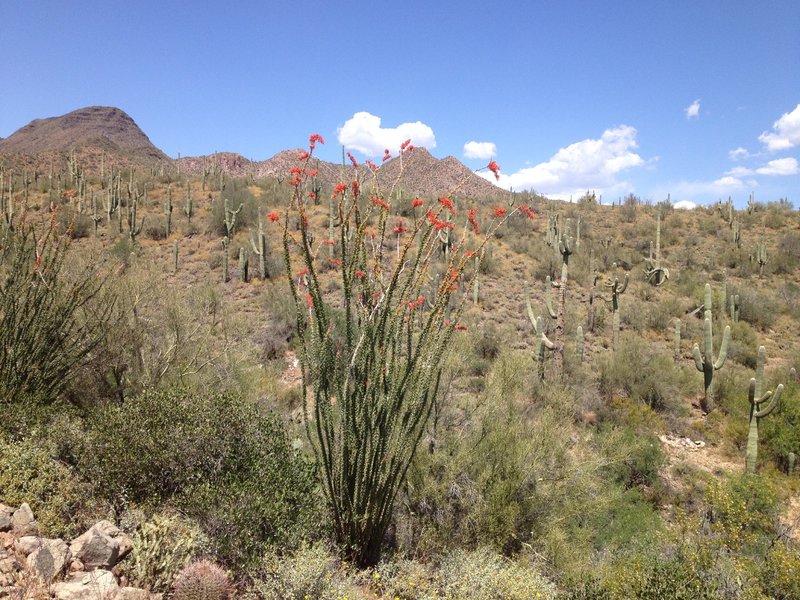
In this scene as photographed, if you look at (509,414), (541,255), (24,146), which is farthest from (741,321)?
(24,146)

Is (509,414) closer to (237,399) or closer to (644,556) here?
(644,556)

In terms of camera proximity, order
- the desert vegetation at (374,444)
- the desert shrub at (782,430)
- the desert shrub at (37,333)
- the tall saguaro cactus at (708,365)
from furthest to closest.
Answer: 1. the tall saguaro cactus at (708,365)
2. the desert shrub at (782,430)
3. the desert shrub at (37,333)
4. the desert vegetation at (374,444)

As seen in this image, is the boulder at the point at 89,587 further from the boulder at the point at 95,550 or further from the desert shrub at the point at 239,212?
the desert shrub at the point at 239,212

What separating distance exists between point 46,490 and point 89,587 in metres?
1.62

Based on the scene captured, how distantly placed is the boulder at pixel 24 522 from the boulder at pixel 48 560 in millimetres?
437

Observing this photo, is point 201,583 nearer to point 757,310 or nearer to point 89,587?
point 89,587

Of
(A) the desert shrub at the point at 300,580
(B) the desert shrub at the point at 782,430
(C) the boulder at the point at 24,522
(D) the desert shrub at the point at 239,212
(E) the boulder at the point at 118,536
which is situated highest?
(D) the desert shrub at the point at 239,212

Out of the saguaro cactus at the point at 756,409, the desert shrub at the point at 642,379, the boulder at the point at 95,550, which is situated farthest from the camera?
the desert shrub at the point at 642,379

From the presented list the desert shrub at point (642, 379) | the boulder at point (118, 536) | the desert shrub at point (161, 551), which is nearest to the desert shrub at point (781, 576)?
the desert shrub at point (161, 551)

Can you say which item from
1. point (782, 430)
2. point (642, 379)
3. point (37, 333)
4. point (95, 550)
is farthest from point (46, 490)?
point (782, 430)

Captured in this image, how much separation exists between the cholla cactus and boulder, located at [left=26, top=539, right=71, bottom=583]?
864 millimetres

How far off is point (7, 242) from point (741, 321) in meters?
23.0

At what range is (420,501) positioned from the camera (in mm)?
5918

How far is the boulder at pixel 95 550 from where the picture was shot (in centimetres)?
383
